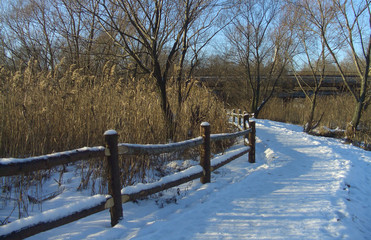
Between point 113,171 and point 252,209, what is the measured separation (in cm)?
197

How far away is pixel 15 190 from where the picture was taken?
11.6ft

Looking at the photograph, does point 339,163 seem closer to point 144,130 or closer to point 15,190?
point 144,130

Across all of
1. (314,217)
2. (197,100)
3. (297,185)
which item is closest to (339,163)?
(297,185)

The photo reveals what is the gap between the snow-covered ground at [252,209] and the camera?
2789 mm

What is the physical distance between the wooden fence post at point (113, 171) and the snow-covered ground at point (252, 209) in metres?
0.16

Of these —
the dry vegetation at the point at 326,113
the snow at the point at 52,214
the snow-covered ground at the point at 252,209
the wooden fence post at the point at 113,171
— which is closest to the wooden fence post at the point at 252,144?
the snow-covered ground at the point at 252,209

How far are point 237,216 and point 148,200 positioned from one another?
129cm

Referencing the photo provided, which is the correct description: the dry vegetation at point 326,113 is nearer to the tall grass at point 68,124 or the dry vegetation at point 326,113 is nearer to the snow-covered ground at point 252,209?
the snow-covered ground at point 252,209

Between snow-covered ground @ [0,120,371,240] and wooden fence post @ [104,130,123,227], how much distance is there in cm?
16

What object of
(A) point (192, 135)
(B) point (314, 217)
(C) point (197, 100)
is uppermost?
(C) point (197, 100)

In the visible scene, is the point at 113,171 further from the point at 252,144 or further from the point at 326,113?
the point at 326,113

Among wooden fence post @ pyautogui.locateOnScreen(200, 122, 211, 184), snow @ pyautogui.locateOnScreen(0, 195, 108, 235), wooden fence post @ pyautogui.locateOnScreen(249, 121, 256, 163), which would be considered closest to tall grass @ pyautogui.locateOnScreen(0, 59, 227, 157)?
wooden fence post @ pyautogui.locateOnScreen(200, 122, 211, 184)

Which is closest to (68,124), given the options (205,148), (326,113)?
(205,148)

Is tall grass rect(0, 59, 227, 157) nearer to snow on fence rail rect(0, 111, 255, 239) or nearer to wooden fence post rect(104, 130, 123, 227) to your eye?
snow on fence rail rect(0, 111, 255, 239)
